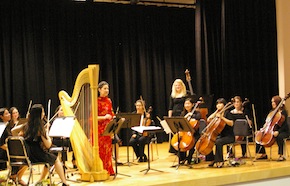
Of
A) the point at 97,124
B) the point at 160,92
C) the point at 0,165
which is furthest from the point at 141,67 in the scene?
the point at 97,124

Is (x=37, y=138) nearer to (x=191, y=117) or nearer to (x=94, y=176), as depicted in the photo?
(x=94, y=176)

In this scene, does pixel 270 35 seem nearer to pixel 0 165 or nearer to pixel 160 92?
pixel 160 92

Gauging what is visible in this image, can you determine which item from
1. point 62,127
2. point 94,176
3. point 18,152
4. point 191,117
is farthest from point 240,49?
point 18,152

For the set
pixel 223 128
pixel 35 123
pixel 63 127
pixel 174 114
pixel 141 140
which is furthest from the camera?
pixel 174 114

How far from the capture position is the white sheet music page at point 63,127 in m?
6.20

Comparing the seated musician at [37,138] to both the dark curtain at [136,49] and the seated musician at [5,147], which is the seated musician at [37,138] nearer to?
the seated musician at [5,147]

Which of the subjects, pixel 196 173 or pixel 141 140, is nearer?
pixel 196 173

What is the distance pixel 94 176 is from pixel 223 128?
2212mm

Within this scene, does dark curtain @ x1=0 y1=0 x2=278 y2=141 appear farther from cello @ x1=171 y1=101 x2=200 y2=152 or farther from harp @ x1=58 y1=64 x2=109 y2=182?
harp @ x1=58 y1=64 x2=109 y2=182

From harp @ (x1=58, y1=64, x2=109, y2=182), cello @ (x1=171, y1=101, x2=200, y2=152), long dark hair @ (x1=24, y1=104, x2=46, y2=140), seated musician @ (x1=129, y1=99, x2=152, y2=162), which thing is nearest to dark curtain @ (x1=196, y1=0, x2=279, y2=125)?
seated musician @ (x1=129, y1=99, x2=152, y2=162)

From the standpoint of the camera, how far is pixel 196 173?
24.0 feet

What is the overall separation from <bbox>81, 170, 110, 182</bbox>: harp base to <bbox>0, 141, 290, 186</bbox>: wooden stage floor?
102mm

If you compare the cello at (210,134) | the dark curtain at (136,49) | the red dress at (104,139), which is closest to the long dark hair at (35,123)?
the red dress at (104,139)

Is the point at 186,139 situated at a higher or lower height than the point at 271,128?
lower
